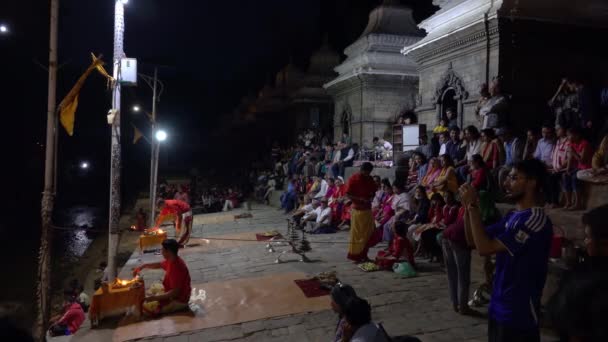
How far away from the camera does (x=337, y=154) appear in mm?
15438

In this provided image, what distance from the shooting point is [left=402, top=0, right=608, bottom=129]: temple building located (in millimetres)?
→ 10062

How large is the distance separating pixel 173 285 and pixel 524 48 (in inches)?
401

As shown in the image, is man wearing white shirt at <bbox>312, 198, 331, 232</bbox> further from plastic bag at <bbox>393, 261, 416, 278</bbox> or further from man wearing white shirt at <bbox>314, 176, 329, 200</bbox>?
plastic bag at <bbox>393, 261, 416, 278</bbox>

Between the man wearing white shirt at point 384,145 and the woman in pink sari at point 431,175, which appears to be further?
the man wearing white shirt at point 384,145

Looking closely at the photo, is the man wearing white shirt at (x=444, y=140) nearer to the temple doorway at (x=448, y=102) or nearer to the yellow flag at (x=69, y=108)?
the temple doorway at (x=448, y=102)

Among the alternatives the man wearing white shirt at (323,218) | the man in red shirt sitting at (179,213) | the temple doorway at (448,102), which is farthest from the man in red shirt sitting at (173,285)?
the temple doorway at (448,102)

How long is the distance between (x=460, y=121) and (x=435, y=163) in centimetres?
286

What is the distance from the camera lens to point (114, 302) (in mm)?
5637

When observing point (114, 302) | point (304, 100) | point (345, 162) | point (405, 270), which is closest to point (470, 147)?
A: point (405, 270)

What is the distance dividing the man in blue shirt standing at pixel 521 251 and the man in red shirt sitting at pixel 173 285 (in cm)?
442

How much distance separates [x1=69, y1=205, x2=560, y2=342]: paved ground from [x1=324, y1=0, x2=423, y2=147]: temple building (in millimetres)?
8707

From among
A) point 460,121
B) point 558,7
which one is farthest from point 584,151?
point 558,7

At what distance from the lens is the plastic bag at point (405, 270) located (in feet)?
22.8

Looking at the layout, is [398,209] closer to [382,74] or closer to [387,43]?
[382,74]
